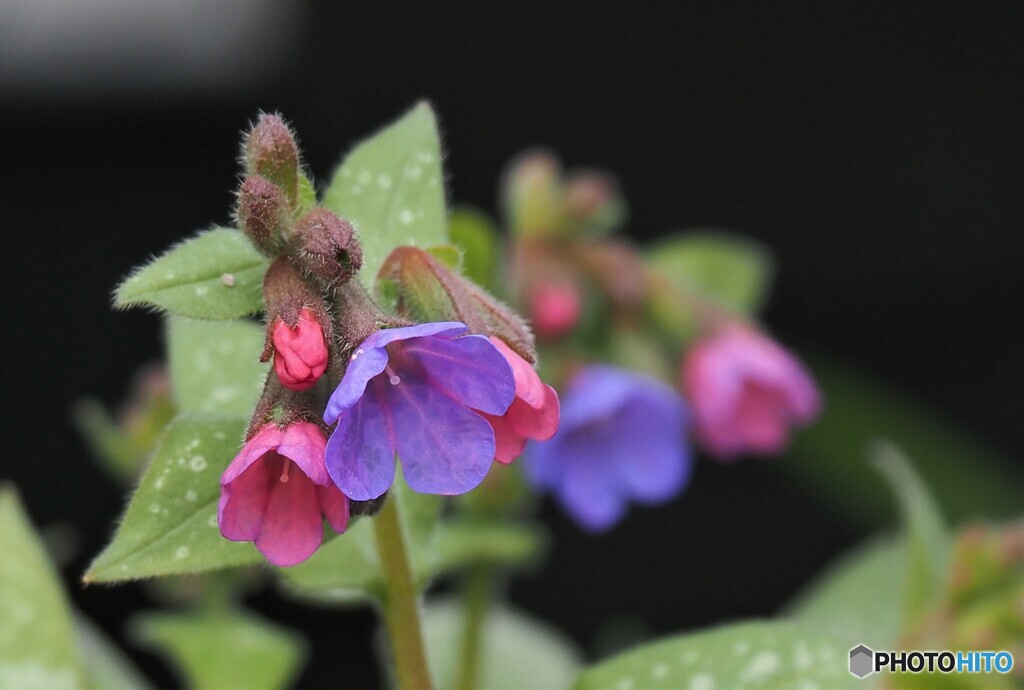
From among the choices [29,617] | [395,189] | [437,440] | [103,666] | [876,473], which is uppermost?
[395,189]

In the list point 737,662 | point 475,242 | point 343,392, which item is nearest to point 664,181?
point 475,242

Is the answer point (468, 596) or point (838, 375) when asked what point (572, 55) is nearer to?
point (838, 375)

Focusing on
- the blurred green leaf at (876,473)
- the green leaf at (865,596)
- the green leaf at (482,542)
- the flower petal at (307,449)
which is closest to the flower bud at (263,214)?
the flower petal at (307,449)

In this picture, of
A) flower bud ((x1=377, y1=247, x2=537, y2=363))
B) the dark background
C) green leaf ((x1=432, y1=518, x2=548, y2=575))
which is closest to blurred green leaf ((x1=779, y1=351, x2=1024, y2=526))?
the dark background

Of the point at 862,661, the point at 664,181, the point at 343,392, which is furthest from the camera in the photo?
the point at 664,181

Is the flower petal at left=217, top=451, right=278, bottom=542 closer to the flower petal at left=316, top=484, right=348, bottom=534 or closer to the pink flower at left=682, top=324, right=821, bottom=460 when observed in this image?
the flower petal at left=316, top=484, right=348, bottom=534

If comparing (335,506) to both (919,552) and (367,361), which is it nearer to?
(367,361)

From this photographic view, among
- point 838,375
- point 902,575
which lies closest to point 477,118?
point 838,375

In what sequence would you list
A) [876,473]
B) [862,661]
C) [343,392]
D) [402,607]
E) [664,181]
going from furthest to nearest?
1. [664,181]
2. [876,473]
3. [862,661]
4. [402,607]
5. [343,392]
